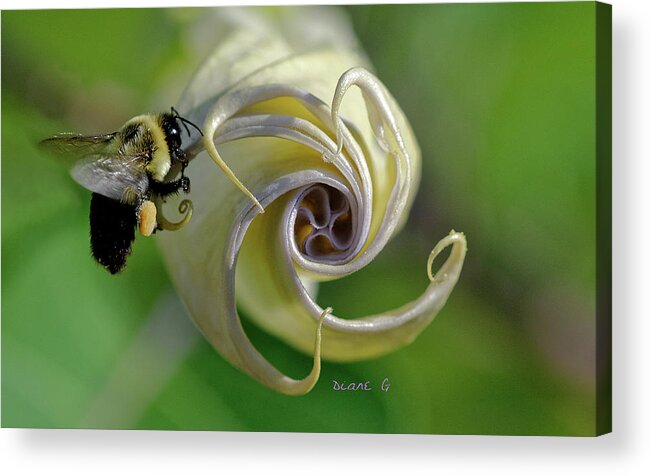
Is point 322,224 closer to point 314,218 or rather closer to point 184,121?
point 314,218

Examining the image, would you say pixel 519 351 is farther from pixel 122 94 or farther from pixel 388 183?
pixel 122 94

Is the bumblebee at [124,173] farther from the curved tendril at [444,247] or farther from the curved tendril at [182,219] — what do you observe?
the curved tendril at [444,247]

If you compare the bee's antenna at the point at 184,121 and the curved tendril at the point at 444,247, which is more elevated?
the curved tendril at the point at 444,247

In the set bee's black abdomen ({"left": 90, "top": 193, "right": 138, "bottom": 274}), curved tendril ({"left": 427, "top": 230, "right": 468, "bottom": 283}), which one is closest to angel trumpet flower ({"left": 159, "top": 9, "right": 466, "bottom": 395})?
curved tendril ({"left": 427, "top": 230, "right": 468, "bottom": 283})

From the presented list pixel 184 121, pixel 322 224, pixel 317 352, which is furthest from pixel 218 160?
pixel 317 352
